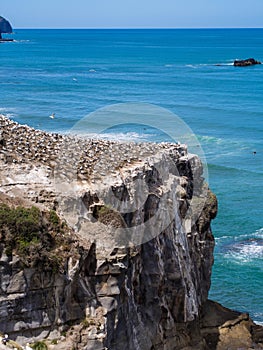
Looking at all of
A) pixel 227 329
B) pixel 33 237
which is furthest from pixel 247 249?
pixel 33 237

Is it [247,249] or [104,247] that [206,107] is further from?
[104,247]

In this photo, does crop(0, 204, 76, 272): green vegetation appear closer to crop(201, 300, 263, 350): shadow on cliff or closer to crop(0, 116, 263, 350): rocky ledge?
crop(0, 116, 263, 350): rocky ledge

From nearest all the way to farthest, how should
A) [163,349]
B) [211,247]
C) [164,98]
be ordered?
[163,349], [211,247], [164,98]

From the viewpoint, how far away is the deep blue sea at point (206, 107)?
4512 cm

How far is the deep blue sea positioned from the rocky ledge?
29.6 ft

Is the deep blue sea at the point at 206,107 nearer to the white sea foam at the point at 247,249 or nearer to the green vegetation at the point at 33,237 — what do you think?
the white sea foam at the point at 247,249

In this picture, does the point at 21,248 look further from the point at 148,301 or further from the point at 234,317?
the point at 234,317

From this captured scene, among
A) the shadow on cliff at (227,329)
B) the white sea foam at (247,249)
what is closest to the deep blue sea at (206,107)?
the white sea foam at (247,249)

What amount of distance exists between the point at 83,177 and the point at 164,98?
210 feet

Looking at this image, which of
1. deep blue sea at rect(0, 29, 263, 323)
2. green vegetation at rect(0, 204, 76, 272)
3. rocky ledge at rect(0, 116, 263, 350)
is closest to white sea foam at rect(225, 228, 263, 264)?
deep blue sea at rect(0, 29, 263, 323)

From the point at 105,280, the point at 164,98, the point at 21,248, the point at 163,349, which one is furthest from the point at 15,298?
the point at 164,98

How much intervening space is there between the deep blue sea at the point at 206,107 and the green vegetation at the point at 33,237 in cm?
1862

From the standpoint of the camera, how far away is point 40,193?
25047mm

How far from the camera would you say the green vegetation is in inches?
876
